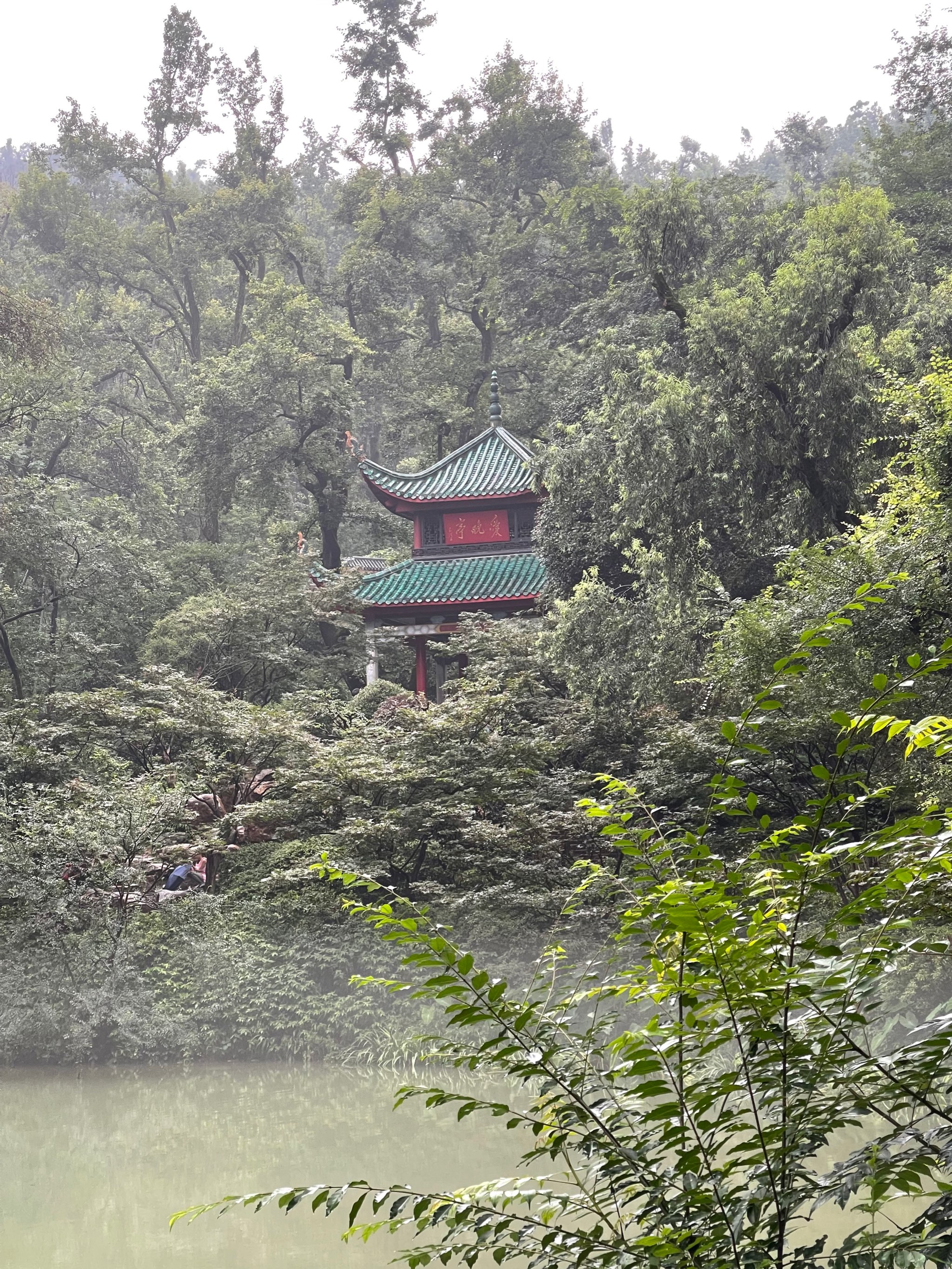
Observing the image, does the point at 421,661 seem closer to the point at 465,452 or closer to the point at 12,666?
the point at 465,452

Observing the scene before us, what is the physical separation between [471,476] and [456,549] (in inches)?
43.9

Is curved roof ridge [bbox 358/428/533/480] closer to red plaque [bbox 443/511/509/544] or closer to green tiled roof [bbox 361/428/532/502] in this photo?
green tiled roof [bbox 361/428/532/502]

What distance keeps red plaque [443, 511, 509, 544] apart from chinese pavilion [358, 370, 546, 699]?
0.4 inches

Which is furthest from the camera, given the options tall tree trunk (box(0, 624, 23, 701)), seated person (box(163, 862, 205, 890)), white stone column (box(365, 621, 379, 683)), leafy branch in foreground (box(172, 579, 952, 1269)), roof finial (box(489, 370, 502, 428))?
roof finial (box(489, 370, 502, 428))

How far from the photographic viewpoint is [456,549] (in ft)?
51.5

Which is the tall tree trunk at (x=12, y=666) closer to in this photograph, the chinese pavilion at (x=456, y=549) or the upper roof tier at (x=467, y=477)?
the chinese pavilion at (x=456, y=549)

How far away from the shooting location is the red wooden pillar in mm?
14828

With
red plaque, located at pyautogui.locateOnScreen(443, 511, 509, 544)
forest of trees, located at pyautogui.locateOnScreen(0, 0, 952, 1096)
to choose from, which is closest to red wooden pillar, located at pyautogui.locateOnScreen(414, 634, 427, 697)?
forest of trees, located at pyautogui.locateOnScreen(0, 0, 952, 1096)

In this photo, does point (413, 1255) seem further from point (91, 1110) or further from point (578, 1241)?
point (91, 1110)

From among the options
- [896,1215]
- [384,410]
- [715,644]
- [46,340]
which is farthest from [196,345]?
[896,1215]

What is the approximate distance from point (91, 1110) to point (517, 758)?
3.95 metres

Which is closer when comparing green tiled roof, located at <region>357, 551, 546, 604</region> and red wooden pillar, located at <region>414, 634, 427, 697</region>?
green tiled roof, located at <region>357, 551, 546, 604</region>

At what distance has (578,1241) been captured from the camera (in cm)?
145

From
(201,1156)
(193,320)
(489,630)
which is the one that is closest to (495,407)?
(489,630)
